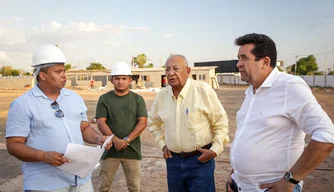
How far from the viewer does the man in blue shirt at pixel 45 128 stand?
2314mm

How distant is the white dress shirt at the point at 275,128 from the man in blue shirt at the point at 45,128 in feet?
4.85

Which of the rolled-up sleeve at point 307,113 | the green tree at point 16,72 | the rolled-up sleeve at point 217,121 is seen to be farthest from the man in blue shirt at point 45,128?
the green tree at point 16,72

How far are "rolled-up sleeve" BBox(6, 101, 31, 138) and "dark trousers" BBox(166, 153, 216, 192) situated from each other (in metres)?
1.55

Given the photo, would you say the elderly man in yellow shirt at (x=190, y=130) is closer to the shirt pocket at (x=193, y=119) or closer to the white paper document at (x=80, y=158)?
the shirt pocket at (x=193, y=119)

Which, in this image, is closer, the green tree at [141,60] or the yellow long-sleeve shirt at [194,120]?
the yellow long-sleeve shirt at [194,120]

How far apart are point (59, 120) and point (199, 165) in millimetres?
1489

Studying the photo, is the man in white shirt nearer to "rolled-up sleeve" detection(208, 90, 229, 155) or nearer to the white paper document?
"rolled-up sleeve" detection(208, 90, 229, 155)

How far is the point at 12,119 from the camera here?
7.60 feet

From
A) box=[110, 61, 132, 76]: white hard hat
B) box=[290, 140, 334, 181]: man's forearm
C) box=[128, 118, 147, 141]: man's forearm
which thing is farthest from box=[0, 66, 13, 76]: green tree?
box=[290, 140, 334, 181]: man's forearm

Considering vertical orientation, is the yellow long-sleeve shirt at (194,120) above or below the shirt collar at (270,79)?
below

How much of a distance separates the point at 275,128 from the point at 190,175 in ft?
4.22

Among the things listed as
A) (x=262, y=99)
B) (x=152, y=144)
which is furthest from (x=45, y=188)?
(x=152, y=144)

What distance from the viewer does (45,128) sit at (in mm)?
2428

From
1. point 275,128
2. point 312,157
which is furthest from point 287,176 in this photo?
point 275,128
